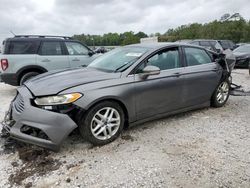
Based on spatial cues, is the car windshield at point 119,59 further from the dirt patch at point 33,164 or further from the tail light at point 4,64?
the tail light at point 4,64

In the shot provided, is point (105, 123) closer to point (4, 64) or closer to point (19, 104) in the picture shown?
point (19, 104)

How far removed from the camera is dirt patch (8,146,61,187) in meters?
2.89

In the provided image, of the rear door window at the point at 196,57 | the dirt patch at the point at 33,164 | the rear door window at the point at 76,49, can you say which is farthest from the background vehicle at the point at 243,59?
A: the dirt patch at the point at 33,164

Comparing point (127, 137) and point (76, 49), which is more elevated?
point (76, 49)

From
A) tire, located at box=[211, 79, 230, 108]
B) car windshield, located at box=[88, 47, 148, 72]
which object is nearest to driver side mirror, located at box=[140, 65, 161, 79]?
car windshield, located at box=[88, 47, 148, 72]

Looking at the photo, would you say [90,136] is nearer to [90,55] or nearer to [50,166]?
[50,166]

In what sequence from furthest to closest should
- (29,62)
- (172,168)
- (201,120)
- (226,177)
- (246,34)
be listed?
1. (246,34)
2. (29,62)
3. (201,120)
4. (172,168)
5. (226,177)

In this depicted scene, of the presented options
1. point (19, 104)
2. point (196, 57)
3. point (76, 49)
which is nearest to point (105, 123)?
point (19, 104)

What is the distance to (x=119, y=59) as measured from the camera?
4289mm

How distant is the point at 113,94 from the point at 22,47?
185 inches

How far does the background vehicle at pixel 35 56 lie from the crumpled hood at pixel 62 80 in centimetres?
339

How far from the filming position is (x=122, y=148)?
3.54m

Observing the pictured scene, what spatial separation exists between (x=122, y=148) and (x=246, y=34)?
41.0 m

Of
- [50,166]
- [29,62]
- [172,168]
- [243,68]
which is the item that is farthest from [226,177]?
[243,68]
